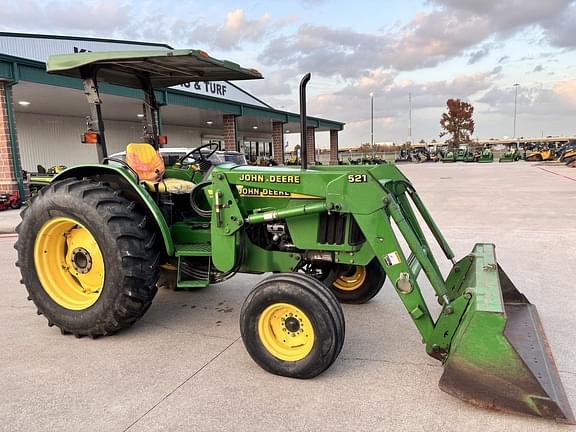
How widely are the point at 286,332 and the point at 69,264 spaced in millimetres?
2066

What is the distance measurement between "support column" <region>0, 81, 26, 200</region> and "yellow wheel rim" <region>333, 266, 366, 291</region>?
421 inches

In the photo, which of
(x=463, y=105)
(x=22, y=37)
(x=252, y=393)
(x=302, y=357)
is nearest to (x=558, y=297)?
(x=302, y=357)

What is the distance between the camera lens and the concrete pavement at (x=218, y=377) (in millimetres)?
2543

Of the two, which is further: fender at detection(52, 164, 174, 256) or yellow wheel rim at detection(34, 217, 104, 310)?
yellow wheel rim at detection(34, 217, 104, 310)

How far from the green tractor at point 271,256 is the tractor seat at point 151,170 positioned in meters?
0.01

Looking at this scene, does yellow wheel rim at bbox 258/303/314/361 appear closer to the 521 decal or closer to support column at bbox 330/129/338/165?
the 521 decal

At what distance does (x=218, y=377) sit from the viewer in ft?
9.97

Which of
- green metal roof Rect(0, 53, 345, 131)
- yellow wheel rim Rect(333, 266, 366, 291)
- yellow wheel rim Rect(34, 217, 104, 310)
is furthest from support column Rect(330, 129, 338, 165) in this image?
yellow wheel rim Rect(34, 217, 104, 310)

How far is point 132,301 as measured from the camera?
346cm

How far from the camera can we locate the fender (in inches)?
141

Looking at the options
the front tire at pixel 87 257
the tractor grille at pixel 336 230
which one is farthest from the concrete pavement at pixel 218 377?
the tractor grille at pixel 336 230

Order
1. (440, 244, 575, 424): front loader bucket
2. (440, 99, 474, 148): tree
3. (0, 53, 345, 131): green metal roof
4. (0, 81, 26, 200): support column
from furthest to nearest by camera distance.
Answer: (440, 99, 474, 148): tree, (0, 81, 26, 200): support column, (0, 53, 345, 131): green metal roof, (440, 244, 575, 424): front loader bucket

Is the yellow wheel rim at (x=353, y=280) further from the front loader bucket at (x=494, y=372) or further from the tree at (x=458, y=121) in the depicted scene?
the tree at (x=458, y=121)

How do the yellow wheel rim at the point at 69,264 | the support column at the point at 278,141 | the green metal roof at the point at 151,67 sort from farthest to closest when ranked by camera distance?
the support column at the point at 278,141, the yellow wheel rim at the point at 69,264, the green metal roof at the point at 151,67
